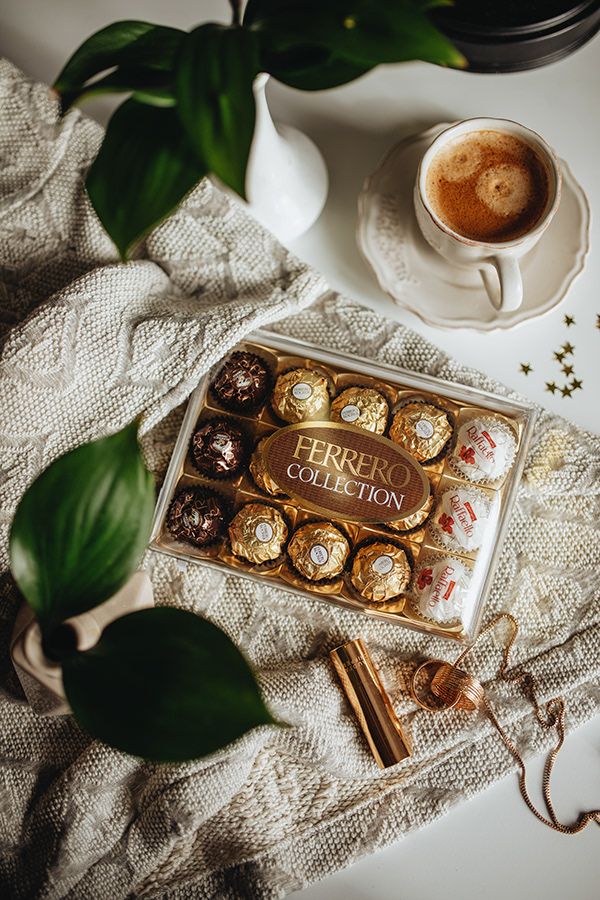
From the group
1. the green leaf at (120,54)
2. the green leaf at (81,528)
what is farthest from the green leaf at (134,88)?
the green leaf at (81,528)

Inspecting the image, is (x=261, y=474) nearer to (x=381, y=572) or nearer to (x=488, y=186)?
(x=381, y=572)

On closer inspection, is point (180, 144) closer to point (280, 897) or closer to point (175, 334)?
point (175, 334)

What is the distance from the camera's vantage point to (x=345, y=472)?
0.80m

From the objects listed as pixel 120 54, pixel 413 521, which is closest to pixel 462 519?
pixel 413 521

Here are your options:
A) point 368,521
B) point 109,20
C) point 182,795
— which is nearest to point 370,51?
point 368,521

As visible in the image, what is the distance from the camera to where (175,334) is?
811mm

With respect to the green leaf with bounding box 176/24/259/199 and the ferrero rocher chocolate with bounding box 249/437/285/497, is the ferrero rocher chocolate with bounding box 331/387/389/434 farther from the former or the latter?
the green leaf with bounding box 176/24/259/199

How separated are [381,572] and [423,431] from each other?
0.16 m

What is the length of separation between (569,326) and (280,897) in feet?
2.40

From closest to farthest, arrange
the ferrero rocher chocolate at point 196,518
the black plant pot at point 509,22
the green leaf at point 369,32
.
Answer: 1. the green leaf at point 369,32
2. the black plant pot at point 509,22
3. the ferrero rocher chocolate at point 196,518

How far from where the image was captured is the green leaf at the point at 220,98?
0.44 m

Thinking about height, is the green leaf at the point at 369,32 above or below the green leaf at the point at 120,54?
above

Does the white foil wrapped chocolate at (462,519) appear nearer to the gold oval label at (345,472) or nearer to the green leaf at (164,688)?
the gold oval label at (345,472)

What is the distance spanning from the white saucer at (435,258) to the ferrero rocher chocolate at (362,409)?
116 millimetres
